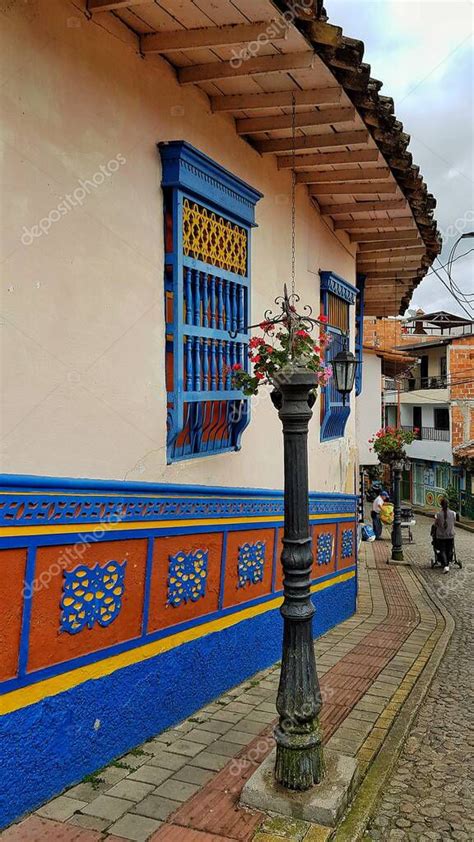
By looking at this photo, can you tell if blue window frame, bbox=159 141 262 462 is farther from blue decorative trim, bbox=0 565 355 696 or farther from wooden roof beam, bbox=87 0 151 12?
blue decorative trim, bbox=0 565 355 696

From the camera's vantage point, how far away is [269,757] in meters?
3.85

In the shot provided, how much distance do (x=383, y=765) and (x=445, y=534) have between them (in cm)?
1045

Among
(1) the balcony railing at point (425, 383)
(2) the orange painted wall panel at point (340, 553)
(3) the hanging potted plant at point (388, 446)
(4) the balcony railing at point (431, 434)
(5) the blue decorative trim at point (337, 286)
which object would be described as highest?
(1) the balcony railing at point (425, 383)

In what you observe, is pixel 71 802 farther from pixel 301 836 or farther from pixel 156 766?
pixel 301 836

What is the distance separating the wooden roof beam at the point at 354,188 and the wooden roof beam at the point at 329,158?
2.15ft

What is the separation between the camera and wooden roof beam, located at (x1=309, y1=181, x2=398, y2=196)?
6.51 meters

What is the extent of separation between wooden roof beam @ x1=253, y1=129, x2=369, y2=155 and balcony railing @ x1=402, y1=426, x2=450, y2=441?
97.2ft

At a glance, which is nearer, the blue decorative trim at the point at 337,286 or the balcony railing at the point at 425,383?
the blue decorative trim at the point at 337,286

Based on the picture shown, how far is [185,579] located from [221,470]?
1.00 metres

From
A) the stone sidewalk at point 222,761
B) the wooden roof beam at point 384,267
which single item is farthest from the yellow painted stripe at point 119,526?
the wooden roof beam at point 384,267

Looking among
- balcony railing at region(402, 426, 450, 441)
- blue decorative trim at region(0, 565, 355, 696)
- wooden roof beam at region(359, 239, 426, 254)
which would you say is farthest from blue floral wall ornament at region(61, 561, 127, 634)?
balcony railing at region(402, 426, 450, 441)

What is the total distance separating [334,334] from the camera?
834cm

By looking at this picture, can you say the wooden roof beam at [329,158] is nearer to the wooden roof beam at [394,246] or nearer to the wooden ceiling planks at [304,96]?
the wooden ceiling planks at [304,96]

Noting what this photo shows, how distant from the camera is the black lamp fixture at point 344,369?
292 inches
